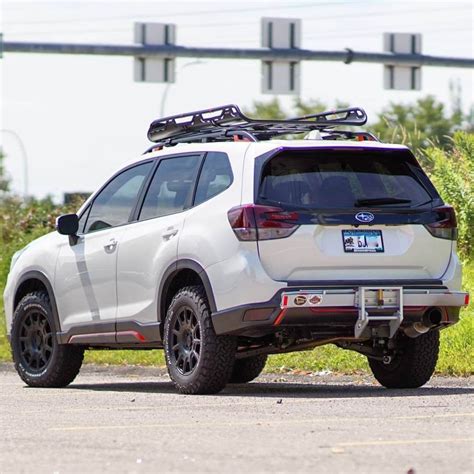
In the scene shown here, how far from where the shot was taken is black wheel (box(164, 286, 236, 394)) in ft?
39.0

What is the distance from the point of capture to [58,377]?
13883 millimetres

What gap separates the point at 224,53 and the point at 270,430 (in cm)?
2648

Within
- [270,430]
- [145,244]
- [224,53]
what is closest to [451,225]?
[145,244]

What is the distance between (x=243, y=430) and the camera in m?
9.12

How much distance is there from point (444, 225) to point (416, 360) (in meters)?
1.12

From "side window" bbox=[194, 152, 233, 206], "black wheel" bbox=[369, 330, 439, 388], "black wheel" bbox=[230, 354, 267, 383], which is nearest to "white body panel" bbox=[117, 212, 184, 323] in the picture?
"side window" bbox=[194, 152, 233, 206]

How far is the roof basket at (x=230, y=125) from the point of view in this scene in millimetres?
12688

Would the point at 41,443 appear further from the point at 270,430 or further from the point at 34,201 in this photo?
the point at 34,201

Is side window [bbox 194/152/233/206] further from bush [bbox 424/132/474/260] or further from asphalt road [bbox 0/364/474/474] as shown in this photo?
bush [bbox 424/132/474/260]

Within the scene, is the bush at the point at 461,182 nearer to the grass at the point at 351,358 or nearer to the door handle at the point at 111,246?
the grass at the point at 351,358

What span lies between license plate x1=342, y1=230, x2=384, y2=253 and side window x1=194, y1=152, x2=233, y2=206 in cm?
97

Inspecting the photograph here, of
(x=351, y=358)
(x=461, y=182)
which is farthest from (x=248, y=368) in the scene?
(x=461, y=182)

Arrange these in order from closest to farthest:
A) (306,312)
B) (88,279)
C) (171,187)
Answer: (306,312) < (171,187) < (88,279)

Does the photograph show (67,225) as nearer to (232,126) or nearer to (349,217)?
(232,126)
